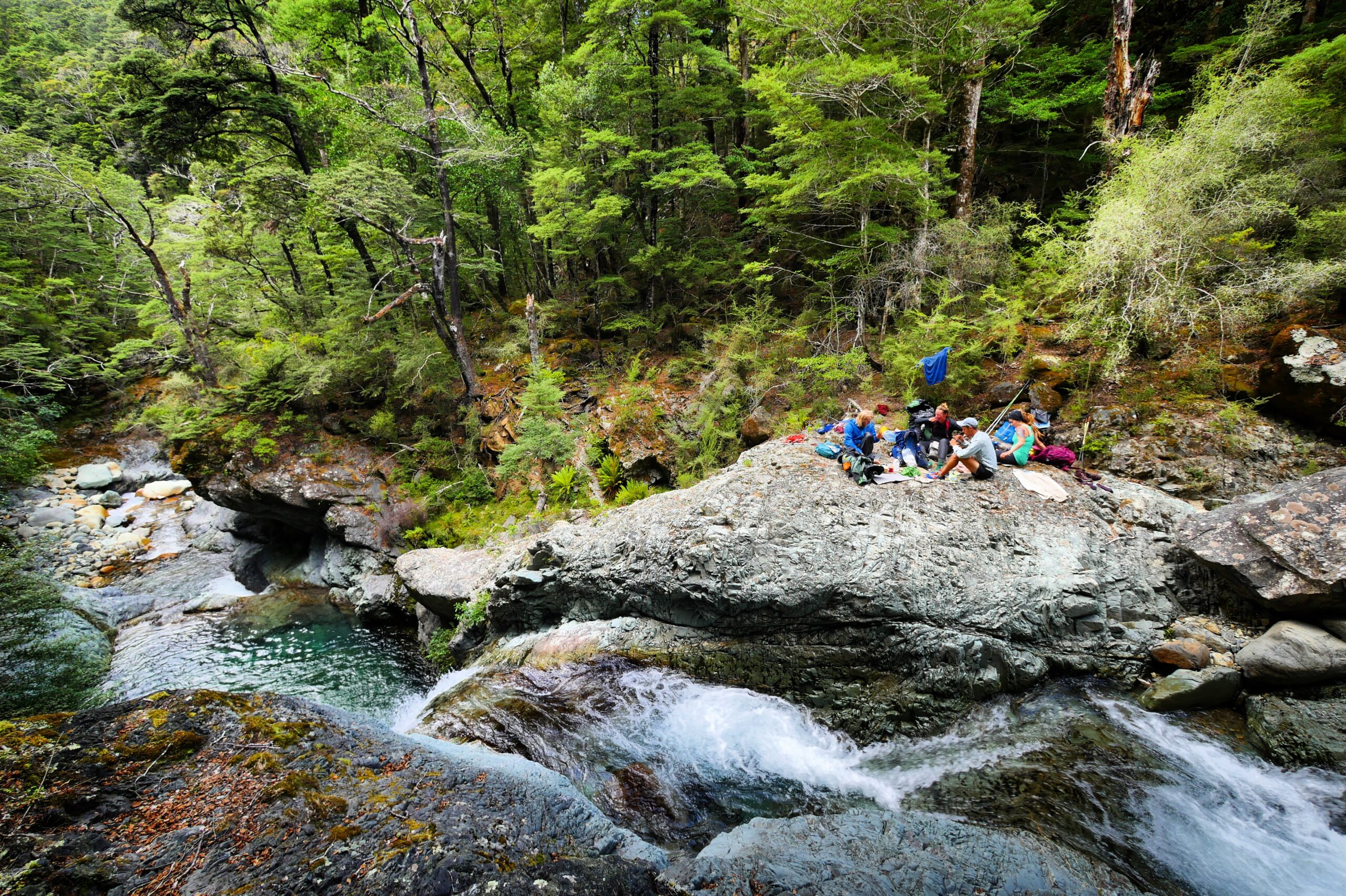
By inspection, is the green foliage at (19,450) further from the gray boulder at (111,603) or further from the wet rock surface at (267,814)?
the wet rock surface at (267,814)

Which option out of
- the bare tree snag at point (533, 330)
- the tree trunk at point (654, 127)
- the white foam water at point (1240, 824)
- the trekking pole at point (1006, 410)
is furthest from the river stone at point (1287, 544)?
the bare tree snag at point (533, 330)

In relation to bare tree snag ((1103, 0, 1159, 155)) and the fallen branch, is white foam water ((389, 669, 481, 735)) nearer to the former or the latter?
the fallen branch

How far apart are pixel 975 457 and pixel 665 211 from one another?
12.5 meters

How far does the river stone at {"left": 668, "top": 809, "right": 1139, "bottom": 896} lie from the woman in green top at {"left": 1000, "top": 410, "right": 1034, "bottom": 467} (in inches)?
205

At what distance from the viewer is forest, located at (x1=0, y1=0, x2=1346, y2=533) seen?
7.23 meters

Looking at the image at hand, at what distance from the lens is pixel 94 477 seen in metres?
17.1

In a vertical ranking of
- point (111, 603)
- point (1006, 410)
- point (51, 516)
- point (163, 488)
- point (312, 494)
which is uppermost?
point (1006, 410)

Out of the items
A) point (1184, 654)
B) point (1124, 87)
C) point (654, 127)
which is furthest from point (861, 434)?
point (654, 127)

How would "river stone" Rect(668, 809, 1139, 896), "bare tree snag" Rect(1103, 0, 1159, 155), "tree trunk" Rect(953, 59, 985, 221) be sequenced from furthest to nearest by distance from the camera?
"tree trunk" Rect(953, 59, 985, 221), "bare tree snag" Rect(1103, 0, 1159, 155), "river stone" Rect(668, 809, 1139, 896)

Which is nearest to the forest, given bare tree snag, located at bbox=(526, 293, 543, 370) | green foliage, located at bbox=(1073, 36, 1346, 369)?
green foliage, located at bbox=(1073, 36, 1346, 369)

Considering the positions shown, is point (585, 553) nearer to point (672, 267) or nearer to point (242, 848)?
point (242, 848)

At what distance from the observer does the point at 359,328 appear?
14125 mm

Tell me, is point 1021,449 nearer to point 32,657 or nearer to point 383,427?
point 32,657

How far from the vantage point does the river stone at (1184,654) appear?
5031 mm
